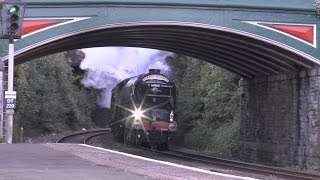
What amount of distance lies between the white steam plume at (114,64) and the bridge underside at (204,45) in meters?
20.1

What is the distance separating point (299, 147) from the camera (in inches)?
960

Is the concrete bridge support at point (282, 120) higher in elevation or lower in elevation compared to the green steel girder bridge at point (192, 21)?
lower

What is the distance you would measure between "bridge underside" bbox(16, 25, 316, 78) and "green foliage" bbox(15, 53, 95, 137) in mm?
10464

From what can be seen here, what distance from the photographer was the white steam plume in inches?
2175

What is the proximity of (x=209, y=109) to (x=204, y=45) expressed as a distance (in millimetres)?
10933

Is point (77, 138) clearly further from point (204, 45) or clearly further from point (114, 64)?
point (114, 64)

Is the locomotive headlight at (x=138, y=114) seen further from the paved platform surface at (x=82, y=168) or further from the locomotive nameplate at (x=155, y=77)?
the paved platform surface at (x=82, y=168)

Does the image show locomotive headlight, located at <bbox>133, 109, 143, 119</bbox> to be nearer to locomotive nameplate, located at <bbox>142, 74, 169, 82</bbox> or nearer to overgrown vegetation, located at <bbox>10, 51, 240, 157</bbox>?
locomotive nameplate, located at <bbox>142, 74, 169, 82</bbox>

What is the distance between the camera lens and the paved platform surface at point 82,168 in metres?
11.2

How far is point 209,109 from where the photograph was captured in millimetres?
38531

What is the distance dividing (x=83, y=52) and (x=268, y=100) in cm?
4224

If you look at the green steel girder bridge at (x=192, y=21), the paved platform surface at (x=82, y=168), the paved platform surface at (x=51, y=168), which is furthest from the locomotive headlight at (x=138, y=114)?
the paved platform surface at (x=51, y=168)

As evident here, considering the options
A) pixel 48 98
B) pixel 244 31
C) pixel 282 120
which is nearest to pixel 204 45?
pixel 282 120

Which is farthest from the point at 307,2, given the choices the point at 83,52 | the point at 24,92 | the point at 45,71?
the point at 83,52
